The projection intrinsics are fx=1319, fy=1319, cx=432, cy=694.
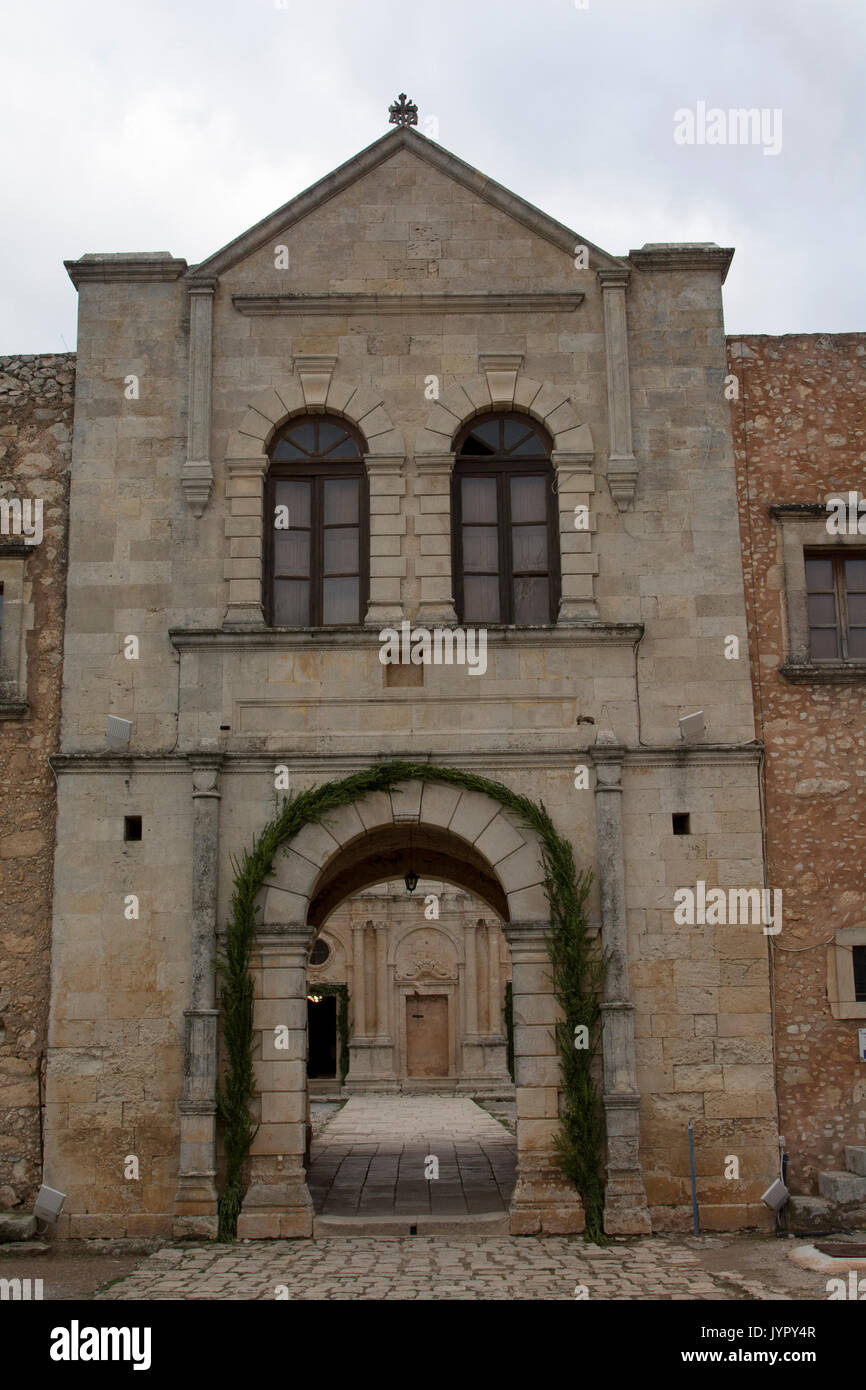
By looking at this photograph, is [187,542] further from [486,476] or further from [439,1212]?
[439,1212]

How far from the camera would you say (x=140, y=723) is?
11.5 meters

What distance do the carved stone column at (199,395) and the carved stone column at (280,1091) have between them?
3.97m

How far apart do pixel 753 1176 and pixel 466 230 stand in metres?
8.78

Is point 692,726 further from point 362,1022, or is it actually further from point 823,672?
point 362,1022

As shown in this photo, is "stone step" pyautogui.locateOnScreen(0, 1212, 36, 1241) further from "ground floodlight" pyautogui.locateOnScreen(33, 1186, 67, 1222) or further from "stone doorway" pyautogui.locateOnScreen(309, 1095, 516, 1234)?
"stone doorway" pyautogui.locateOnScreen(309, 1095, 516, 1234)

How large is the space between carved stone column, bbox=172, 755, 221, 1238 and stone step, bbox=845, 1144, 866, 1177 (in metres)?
5.14

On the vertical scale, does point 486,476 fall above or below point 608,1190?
above

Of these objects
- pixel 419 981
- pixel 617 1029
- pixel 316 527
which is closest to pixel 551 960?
pixel 617 1029

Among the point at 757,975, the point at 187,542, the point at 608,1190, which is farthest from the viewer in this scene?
the point at 187,542

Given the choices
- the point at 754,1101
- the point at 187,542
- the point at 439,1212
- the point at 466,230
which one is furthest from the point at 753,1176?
the point at 466,230

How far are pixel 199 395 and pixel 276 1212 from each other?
7058 millimetres

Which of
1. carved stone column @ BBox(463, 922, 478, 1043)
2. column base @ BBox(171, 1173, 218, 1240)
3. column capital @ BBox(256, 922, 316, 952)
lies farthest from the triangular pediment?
carved stone column @ BBox(463, 922, 478, 1043)

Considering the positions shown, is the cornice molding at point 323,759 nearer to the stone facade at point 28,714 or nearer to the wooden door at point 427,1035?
the stone facade at point 28,714

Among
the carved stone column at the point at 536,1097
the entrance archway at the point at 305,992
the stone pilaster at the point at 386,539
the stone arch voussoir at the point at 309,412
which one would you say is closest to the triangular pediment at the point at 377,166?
the stone arch voussoir at the point at 309,412
